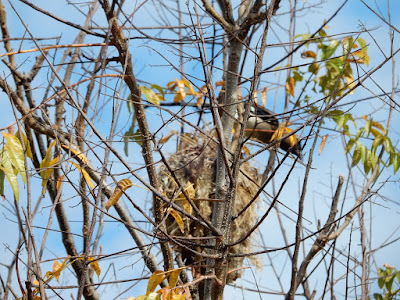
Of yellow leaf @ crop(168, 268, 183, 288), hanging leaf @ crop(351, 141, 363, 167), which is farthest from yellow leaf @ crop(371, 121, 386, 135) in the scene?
yellow leaf @ crop(168, 268, 183, 288)

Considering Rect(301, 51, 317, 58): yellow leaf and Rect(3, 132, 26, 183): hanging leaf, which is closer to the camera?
Rect(3, 132, 26, 183): hanging leaf

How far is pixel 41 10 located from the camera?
2.04 metres

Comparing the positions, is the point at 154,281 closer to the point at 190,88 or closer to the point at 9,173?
the point at 9,173

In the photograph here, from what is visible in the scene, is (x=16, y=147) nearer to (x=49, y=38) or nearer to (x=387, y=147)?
(x=49, y=38)

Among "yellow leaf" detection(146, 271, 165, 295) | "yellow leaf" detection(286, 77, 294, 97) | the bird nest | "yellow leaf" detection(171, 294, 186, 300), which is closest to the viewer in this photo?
"yellow leaf" detection(171, 294, 186, 300)

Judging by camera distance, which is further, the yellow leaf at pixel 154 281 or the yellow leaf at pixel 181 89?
the yellow leaf at pixel 181 89

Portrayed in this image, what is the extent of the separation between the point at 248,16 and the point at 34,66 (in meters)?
1.10

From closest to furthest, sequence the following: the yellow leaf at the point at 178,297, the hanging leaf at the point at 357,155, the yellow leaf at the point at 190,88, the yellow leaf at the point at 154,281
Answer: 1. the yellow leaf at the point at 178,297
2. the yellow leaf at the point at 154,281
3. the hanging leaf at the point at 357,155
4. the yellow leaf at the point at 190,88

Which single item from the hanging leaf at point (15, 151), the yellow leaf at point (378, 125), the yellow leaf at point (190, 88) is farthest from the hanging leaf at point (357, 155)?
the hanging leaf at point (15, 151)

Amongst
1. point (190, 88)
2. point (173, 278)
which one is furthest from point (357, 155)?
point (173, 278)

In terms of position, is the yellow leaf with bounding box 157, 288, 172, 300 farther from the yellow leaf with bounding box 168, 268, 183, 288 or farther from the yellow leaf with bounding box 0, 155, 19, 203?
the yellow leaf with bounding box 0, 155, 19, 203

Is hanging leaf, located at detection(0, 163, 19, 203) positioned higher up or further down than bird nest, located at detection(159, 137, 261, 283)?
further down

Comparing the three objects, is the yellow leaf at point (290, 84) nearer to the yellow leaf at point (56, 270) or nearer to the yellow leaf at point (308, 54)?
the yellow leaf at point (308, 54)

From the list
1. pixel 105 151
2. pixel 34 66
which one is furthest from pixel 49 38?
pixel 105 151
